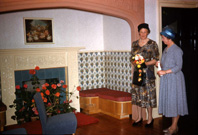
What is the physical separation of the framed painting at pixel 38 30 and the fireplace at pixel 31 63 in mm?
310

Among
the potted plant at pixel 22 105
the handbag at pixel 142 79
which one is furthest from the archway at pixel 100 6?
the potted plant at pixel 22 105

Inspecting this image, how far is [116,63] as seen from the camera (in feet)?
21.4

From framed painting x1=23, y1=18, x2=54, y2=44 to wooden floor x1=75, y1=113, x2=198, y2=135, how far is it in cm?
240

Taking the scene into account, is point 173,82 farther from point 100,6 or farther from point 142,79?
point 100,6

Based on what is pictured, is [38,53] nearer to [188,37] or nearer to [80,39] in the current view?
[80,39]

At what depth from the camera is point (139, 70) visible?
475 cm

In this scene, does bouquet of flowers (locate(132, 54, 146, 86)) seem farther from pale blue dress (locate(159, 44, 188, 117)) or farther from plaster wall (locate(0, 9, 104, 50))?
plaster wall (locate(0, 9, 104, 50))

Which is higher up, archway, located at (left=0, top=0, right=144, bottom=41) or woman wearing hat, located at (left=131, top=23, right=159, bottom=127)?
archway, located at (left=0, top=0, right=144, bottom=41)

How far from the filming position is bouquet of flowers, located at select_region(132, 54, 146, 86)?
4613 mm

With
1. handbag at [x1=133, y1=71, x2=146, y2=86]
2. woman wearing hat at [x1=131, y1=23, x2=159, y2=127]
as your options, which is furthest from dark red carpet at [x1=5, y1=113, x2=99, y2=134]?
handbag at [x1=133, y1=71, x2=146, y2=86]

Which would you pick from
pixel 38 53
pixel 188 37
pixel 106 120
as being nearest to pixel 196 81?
pixel 188 37

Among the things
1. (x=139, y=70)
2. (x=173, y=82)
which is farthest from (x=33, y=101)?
(x=173, y=82)

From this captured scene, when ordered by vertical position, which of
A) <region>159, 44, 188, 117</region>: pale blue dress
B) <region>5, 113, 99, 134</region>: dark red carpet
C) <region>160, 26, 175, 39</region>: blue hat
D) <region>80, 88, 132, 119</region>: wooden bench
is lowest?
<region>5, 113, 99, 134</region>: dark red carpet

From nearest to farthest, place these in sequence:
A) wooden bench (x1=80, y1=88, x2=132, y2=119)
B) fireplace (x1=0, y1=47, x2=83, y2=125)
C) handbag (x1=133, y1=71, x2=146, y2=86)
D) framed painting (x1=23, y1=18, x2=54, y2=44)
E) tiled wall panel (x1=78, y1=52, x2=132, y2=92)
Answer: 1. handbag (x1=133, y1=71, x2=146, y2=86)
2. fireplace (x1=0, y1=47, x2=83, y2=125)
3. wooden bench (x1=80, y1=88, x2=132, y2=119)
4. framed painting (x1=23, y1=18, x2=54, y2=44)
5. tiled wall panel (x1=78, y1=52, x2=132, y2=92)
